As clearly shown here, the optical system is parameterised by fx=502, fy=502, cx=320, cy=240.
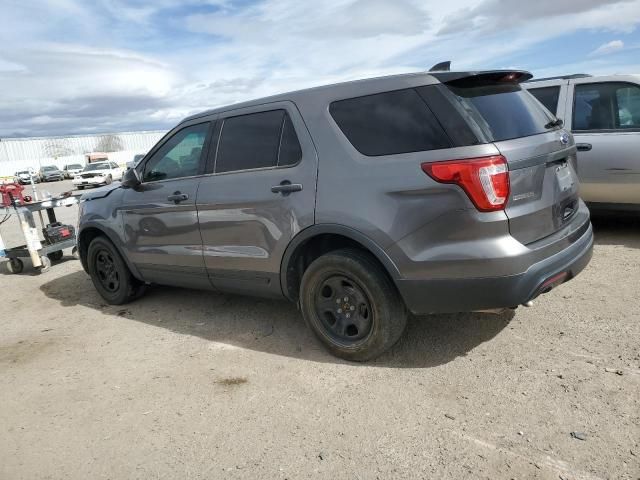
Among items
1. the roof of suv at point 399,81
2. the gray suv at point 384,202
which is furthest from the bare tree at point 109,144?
the roof of suv at point 399,81

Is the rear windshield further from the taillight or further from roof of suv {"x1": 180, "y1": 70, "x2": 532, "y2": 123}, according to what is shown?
the taillight

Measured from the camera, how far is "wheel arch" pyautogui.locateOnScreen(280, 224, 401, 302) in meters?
3.18

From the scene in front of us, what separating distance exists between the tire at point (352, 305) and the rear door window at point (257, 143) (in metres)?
0.84

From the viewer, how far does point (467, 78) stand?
311 centimetres

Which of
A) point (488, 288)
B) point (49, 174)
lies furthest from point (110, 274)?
point (49, 174)

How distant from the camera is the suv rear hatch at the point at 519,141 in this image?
9.63ft

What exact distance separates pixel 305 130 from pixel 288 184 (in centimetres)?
40

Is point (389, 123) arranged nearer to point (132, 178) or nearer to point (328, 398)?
point (328, 398)

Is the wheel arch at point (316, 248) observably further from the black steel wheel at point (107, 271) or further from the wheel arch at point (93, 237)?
the black steel wheel at point (107, 271)

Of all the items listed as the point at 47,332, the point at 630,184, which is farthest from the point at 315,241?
the point at 630,184

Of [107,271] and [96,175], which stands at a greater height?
[107,271]

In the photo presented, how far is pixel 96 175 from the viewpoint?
31.9 meters

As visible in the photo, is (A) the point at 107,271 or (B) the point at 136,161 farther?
(B) the point at 136,161

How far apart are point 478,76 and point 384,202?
986mm
